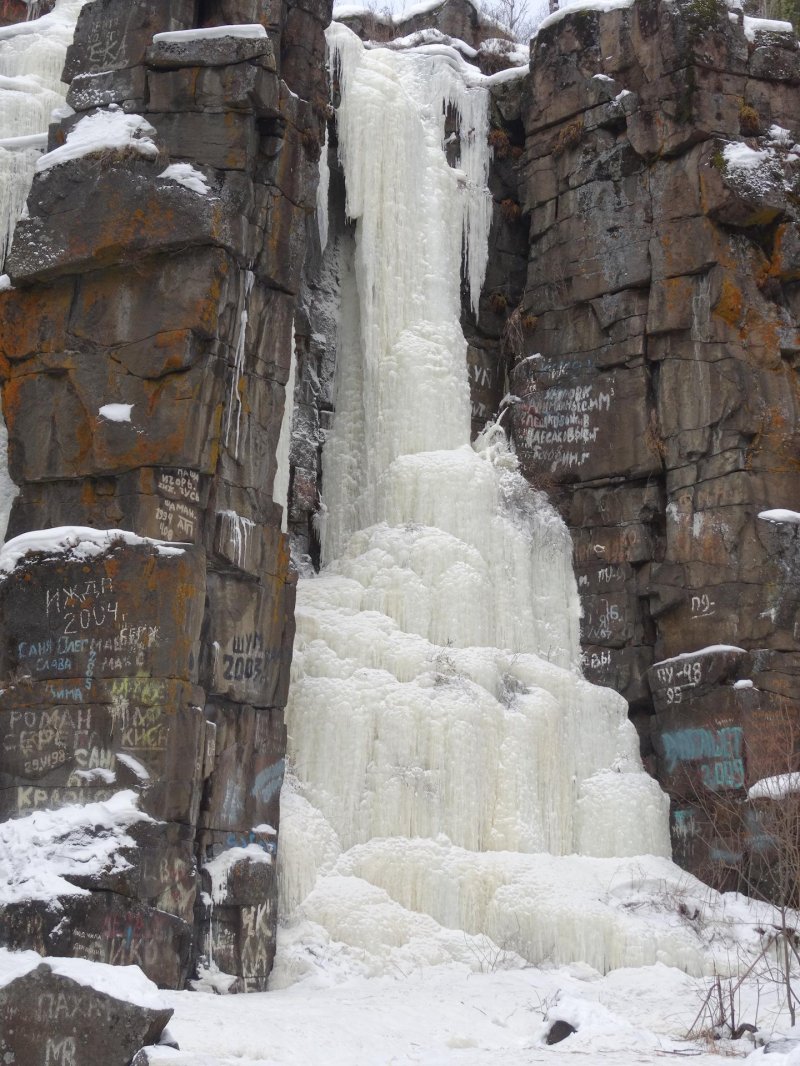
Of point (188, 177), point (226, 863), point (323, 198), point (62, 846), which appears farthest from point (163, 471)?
point (323, 198)

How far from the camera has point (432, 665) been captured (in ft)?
57.1

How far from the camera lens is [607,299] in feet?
64.6

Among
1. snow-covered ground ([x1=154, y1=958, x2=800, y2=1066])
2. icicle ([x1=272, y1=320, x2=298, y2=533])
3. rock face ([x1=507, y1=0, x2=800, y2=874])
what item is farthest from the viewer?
rock face ([x1=507, y1=0, x2=800, y2=874])

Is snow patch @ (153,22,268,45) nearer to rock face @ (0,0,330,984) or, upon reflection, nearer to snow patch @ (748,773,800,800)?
rock face @ (0,0,330,984)

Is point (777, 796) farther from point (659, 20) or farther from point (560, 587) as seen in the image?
point (659, 20)

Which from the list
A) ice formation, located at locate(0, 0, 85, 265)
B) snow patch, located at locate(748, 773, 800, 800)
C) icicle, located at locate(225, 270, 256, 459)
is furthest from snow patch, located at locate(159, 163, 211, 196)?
snow patch, located at locate(748, 773, 800, 800)

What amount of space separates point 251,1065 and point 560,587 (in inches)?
362

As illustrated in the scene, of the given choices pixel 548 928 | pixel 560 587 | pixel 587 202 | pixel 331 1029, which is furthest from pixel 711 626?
pixel 331 1029

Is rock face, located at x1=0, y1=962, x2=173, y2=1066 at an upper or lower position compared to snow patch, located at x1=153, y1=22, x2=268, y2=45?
lower

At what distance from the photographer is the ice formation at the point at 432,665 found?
15742 millimetres

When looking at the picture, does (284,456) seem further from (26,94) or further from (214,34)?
(26,94)

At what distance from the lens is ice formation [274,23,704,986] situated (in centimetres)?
1574

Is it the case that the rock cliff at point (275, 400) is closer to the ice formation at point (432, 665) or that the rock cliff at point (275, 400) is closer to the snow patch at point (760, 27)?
the snow patch at point (760, 27)

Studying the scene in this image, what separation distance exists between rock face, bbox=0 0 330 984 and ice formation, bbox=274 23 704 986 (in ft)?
3.15
